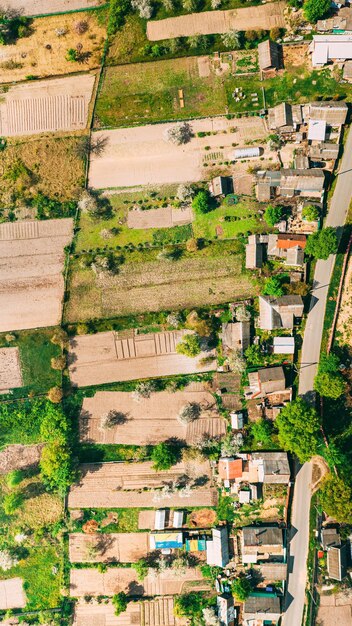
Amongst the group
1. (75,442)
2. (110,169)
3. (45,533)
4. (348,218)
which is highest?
(110,169)

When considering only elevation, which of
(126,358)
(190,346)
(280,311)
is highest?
(280,311)

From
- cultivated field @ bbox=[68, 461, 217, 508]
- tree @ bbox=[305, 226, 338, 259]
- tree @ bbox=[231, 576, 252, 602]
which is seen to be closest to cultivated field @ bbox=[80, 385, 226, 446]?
cultivated field @ bbox=[68, 461, 217, 508]

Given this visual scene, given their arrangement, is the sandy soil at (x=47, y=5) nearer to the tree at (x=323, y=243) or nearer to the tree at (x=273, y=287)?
the tree at (x=323, y=243)

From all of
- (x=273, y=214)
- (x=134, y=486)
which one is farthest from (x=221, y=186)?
(x=134, y=486)

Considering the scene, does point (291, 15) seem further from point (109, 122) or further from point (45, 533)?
point (45, 533)

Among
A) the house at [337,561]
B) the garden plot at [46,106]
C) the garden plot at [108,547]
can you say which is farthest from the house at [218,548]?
the garden plot at [46,106]

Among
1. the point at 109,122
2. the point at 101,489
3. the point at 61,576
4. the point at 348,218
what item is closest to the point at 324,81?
the point at 348,218

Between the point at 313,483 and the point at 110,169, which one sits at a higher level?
the point at 110,169

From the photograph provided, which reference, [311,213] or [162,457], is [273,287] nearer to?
[311,213]
